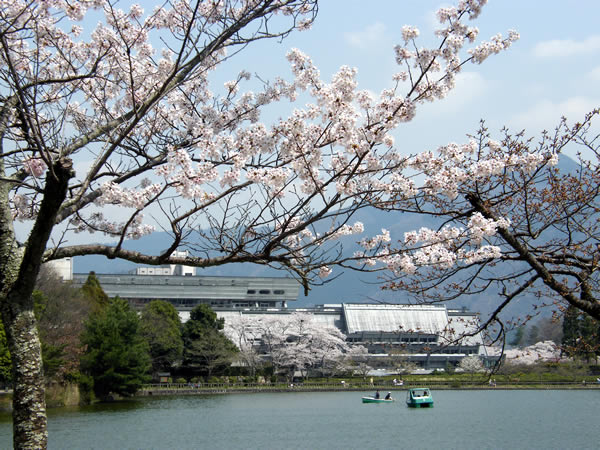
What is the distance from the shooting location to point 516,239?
20.7ft

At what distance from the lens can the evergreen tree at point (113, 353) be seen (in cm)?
3488

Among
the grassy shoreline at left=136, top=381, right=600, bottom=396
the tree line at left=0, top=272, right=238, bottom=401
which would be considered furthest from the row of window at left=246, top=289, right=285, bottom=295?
the tree line at left=0, top=272, right=238, bottom=401

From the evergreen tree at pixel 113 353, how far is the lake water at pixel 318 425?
1542 millimetres

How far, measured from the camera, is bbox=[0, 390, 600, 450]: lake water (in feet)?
72.2

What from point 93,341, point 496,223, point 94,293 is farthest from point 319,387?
point 496,223

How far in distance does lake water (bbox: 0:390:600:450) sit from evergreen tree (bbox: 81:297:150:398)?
1542 mm

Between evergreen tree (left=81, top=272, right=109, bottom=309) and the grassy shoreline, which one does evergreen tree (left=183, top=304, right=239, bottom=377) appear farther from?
evergreen tree (left=81, top=272, right=109, bottom=309)

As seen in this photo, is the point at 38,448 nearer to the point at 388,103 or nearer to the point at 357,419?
the point at 388,103

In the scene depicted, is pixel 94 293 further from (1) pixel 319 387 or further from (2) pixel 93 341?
(1) pixel 319 387

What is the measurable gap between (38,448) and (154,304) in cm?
4934

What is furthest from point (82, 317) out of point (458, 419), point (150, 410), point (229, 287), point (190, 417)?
point (229, 287)

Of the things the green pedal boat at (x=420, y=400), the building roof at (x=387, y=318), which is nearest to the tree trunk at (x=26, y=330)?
the green pedal boat at (x=420, y=400)

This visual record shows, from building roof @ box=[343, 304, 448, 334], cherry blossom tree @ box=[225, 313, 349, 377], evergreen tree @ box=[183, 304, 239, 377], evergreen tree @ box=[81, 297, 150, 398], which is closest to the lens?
evergreen tree @ box=[81, 297, 150, 398]

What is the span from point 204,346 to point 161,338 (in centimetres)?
380
